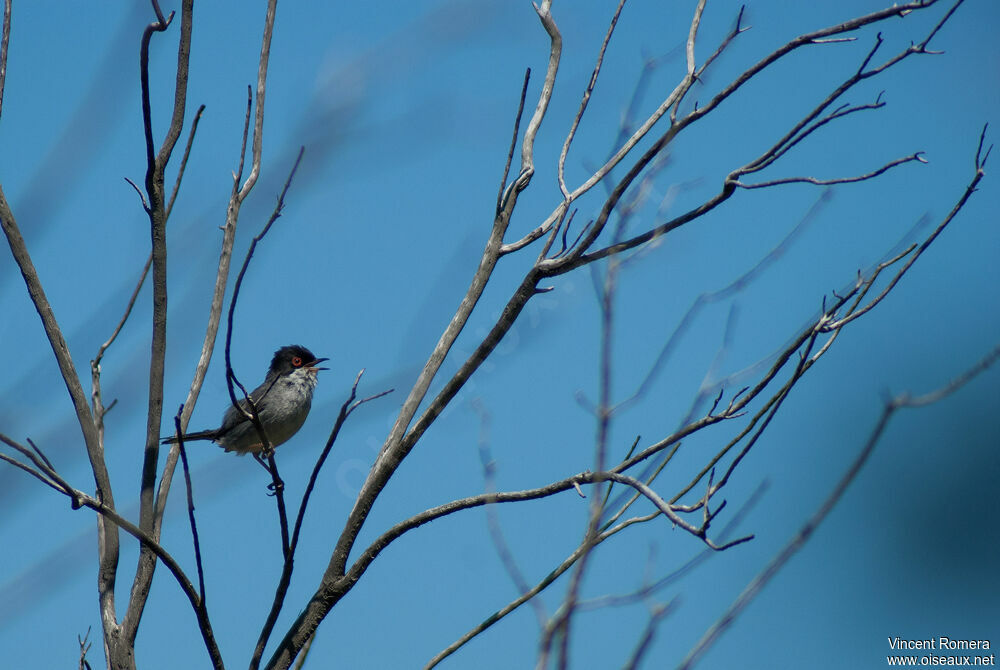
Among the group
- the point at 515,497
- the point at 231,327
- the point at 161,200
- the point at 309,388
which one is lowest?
the point at 515,497

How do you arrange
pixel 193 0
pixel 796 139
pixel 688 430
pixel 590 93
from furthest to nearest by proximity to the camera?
pixel 590 93
pixel 193 0
pixel 796 139
pixel 688 430

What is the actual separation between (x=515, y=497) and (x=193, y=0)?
6.87 ft

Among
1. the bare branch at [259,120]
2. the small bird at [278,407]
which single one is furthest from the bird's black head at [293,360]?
the bare branch at [259,120]

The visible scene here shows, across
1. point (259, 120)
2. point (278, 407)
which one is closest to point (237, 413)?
point (278, 407)

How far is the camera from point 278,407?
820cm

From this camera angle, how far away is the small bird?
8203 mm

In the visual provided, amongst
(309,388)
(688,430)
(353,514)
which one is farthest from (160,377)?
(309,388)

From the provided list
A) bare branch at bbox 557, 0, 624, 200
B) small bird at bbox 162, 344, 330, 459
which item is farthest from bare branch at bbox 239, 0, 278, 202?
small bird at bbox 162, 344, 330, 459

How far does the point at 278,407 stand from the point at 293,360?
691 mm

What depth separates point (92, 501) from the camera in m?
3.09

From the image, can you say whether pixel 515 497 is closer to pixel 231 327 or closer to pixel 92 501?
pixel 231 327

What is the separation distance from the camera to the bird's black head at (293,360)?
28.6ft

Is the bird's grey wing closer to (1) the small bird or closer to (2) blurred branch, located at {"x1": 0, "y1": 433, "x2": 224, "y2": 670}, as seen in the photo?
(1) the small bird

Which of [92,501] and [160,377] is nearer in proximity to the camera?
[92,501]
